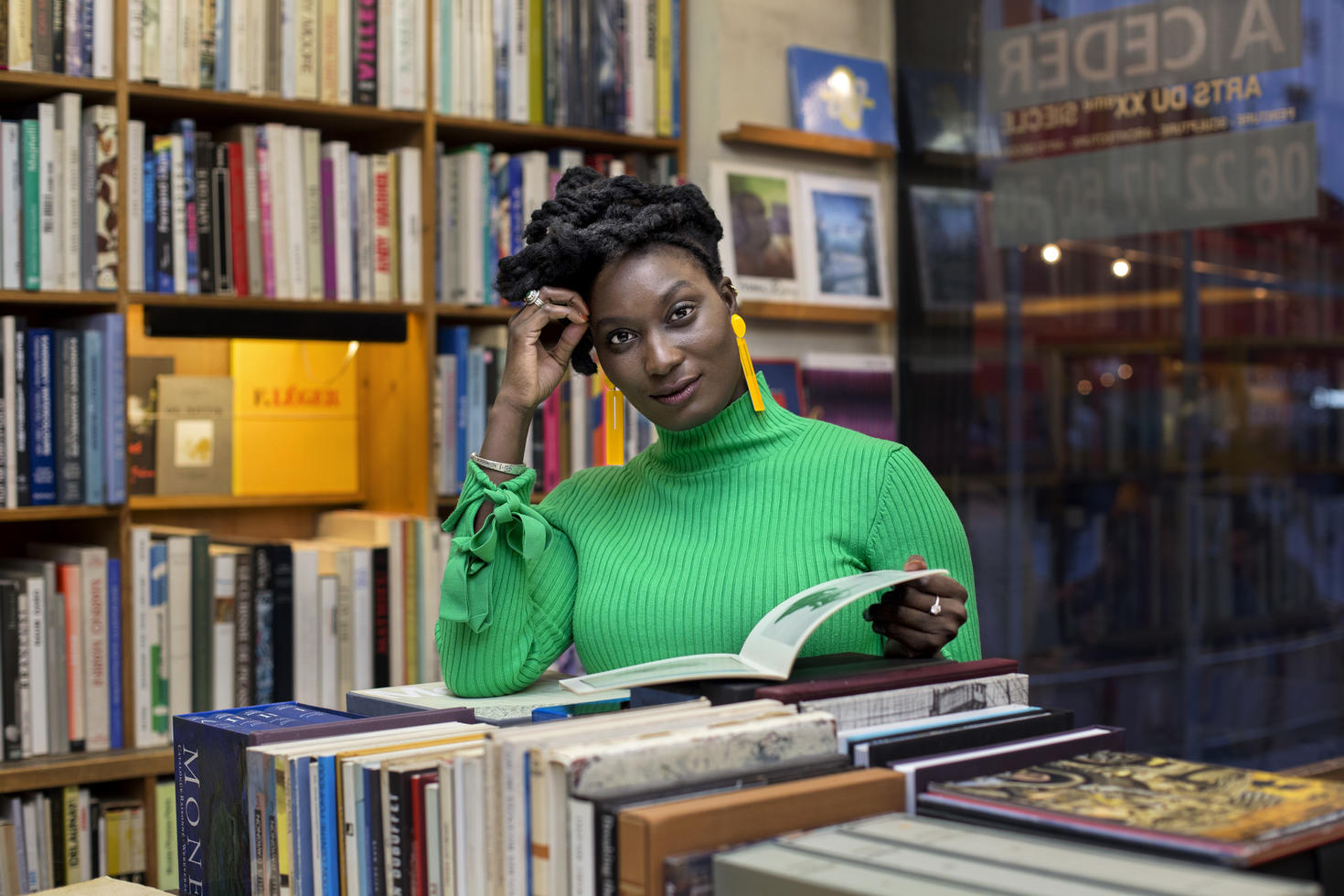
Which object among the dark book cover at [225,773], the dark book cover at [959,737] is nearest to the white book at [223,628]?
the dark book cover at [225,773]

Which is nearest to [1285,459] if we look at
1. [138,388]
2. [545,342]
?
[545,342]

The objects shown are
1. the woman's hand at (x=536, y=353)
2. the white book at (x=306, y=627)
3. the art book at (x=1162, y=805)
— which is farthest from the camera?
the white book at (x=306, y=627)

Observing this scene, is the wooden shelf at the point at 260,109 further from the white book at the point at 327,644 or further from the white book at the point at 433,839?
the white book at the point at 433,839

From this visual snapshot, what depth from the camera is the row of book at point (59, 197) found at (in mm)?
2381

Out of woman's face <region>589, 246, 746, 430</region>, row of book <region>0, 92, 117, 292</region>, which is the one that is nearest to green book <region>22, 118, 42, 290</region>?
row of book <region>0, 92, 117, 292</region>

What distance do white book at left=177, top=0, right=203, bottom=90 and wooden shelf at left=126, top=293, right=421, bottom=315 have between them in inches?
15.7

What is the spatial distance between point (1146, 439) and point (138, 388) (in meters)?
2.08

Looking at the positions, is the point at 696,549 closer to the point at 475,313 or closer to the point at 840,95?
the point at 475,313

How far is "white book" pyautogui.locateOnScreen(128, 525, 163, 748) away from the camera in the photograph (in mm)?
2480

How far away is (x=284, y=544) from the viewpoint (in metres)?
2.66

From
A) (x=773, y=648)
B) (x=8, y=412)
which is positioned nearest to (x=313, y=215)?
(x=8, y=412)

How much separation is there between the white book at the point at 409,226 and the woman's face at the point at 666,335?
50.6 inches

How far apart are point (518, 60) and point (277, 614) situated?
4.17ft

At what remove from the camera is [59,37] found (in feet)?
7.95
